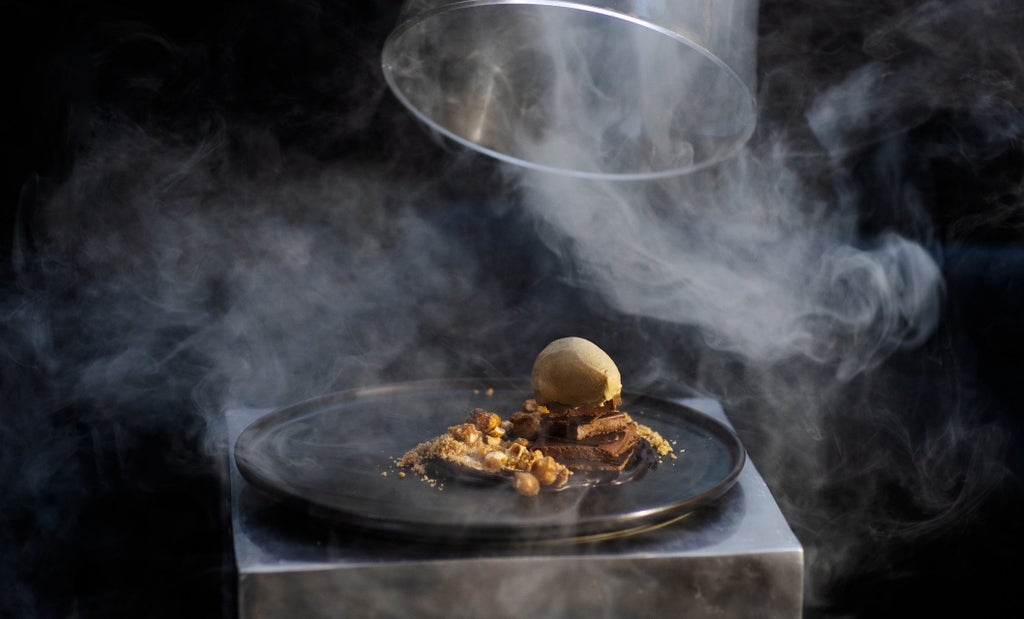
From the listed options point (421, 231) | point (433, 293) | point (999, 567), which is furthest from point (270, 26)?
point (999, 567)

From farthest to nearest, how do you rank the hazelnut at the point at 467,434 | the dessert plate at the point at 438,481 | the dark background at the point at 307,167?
the dark background at the point at 307,167 → the hazelnut at the point at 467,434 → the dessert plate at the point at 438,481

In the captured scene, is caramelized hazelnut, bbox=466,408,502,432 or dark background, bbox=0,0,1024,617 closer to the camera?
caramelized hazelnut, bbox=466,408,502,432

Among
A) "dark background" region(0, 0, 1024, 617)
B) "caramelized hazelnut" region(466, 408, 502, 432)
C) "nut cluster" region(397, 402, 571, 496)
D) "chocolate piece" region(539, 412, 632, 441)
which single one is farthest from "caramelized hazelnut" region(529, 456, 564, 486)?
"dark background" region(0, 0, 1024, 617)

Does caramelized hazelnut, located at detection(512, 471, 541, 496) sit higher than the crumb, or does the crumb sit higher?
caramelized hazelnut, located at detection(512, 471, 541, 496)

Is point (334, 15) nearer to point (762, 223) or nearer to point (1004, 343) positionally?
point (762, 223)

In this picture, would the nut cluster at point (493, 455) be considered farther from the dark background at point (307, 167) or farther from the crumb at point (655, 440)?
the dark background at point (307, 167)

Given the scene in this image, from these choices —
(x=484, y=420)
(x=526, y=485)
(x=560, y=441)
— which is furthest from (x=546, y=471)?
(x=484, y=420)

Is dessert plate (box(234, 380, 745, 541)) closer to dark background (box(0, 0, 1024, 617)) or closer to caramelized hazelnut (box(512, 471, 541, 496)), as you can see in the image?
caramelized hazelnut (box(512, 471, 541, 496))

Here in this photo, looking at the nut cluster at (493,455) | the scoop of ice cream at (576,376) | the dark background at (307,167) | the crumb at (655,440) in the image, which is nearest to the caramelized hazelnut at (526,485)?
the nut cluster at (493,455)
